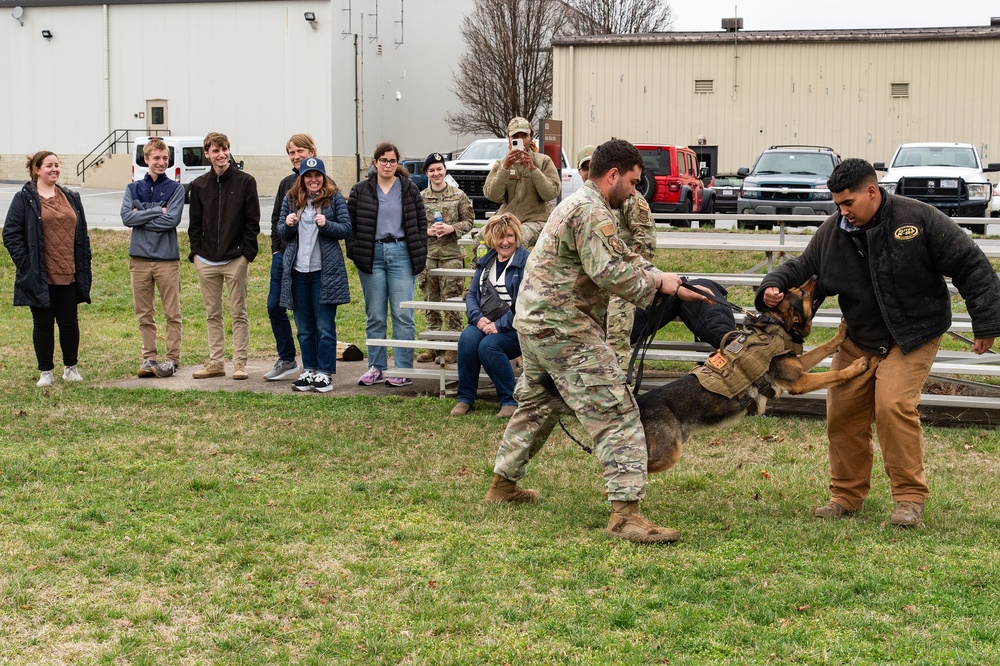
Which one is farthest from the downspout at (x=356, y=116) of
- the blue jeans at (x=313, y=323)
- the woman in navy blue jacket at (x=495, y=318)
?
the woman in navy blue jacket at (x=495, y=318)

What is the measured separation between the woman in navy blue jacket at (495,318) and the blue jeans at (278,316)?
169cm

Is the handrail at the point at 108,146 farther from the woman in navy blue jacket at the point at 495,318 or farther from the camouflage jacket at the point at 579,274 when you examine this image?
the camouflage jacket at the point at 579,274

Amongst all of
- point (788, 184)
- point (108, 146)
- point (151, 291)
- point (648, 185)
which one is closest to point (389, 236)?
point (151, 291)

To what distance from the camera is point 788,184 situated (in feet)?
63.5

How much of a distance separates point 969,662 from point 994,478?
2.72 metres

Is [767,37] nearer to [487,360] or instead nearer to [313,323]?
[313,323]

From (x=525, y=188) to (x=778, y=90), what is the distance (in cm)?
2375

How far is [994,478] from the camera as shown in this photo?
608 centimetres

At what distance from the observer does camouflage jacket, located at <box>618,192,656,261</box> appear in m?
7.76

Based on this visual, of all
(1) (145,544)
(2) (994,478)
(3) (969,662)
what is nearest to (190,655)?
(1) (145,544)

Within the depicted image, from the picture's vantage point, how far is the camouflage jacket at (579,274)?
4.81 m

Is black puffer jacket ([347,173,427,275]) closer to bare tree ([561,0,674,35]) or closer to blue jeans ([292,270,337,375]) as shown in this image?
blue jeans ([292,270,337,375])

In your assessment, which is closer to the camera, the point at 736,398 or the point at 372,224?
the point at 736,398

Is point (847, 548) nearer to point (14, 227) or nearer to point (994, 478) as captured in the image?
point (994, 478)
